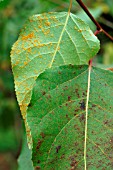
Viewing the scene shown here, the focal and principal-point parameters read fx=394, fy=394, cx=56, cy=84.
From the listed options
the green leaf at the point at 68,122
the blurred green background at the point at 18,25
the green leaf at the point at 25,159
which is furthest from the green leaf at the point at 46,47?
the blurred green background at the point at 18,25

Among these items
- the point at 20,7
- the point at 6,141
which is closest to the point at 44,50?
the point at 20,7

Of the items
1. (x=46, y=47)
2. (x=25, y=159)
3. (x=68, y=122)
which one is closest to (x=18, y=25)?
(x=25, y=159)

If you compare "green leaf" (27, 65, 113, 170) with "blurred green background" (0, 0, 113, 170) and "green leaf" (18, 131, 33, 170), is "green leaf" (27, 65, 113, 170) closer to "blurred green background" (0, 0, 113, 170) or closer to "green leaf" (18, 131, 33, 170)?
"green leaf" (18, 131, 33, 170)

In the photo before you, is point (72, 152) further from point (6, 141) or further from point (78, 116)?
point (6, 141)

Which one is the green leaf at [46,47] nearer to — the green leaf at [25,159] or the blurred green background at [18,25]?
the green leaf at [25,159]

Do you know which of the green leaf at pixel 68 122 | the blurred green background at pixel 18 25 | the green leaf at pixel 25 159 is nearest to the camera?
the green leaf at pixel 68 122

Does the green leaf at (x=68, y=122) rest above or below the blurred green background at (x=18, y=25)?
above

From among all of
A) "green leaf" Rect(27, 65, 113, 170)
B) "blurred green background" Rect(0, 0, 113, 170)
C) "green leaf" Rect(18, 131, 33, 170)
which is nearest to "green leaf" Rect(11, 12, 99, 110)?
"green leaf" Rect(27, 65, 113, 170)
